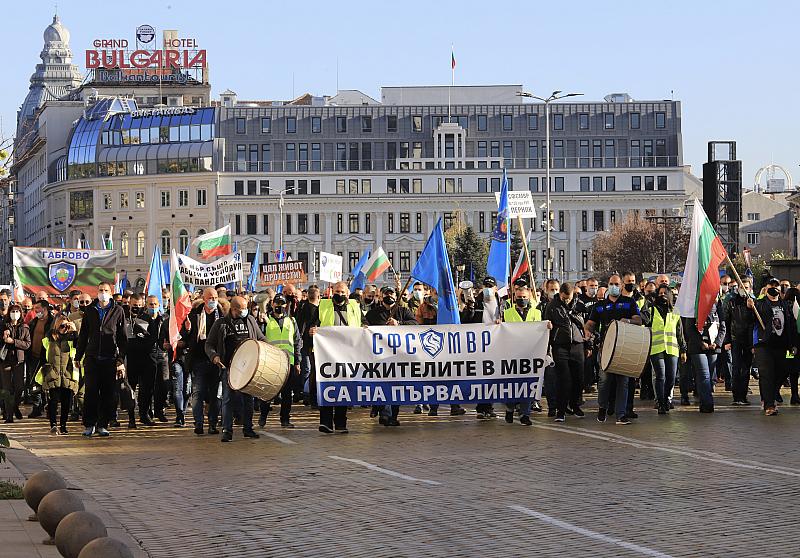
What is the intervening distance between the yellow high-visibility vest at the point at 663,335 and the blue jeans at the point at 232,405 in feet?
18.2

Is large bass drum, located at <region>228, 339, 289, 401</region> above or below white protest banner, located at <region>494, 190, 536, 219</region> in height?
below

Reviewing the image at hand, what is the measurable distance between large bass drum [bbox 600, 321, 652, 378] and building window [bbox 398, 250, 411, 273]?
114 m

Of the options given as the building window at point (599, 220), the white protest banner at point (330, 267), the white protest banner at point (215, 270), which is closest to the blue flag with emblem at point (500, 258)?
the white protest banner at point (215, 270)

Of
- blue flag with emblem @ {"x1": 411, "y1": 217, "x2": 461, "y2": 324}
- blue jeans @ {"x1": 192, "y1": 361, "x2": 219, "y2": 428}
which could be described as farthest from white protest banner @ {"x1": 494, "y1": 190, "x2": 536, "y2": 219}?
blue jeans @ {"x1": 192, "y1": 361, "x2": 219, "y2": 428}

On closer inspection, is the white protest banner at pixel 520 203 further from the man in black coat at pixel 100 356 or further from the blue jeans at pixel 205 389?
the man in black coat at pixel 100 356

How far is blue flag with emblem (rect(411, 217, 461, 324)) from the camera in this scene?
846 inches

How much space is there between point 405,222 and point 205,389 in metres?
115

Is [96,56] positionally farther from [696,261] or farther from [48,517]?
[48,517]

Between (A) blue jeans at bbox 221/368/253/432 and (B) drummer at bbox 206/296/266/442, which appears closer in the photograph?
(A) blue jeans at bbox 221/368/253/432

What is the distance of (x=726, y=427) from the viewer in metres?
18.9

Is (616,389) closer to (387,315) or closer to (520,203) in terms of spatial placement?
(387,315)

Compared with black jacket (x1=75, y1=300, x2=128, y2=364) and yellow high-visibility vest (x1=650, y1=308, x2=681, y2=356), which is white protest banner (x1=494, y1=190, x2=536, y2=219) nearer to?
yellow high-visibility vest (x1=650, y1=308, x2=681, y2=356)

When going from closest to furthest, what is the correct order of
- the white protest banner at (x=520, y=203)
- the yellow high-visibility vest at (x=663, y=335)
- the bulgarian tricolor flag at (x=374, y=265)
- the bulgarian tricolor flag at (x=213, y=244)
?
the yellow high-visibility vest at (x=663, y=335), the bulgarian tricolor flag at (x=374, y=265), the bulgarian tricolor flag at (x=213, y=244), the white protest banner at (x=520, y=203)

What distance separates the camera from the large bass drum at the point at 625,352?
63.9 ft
